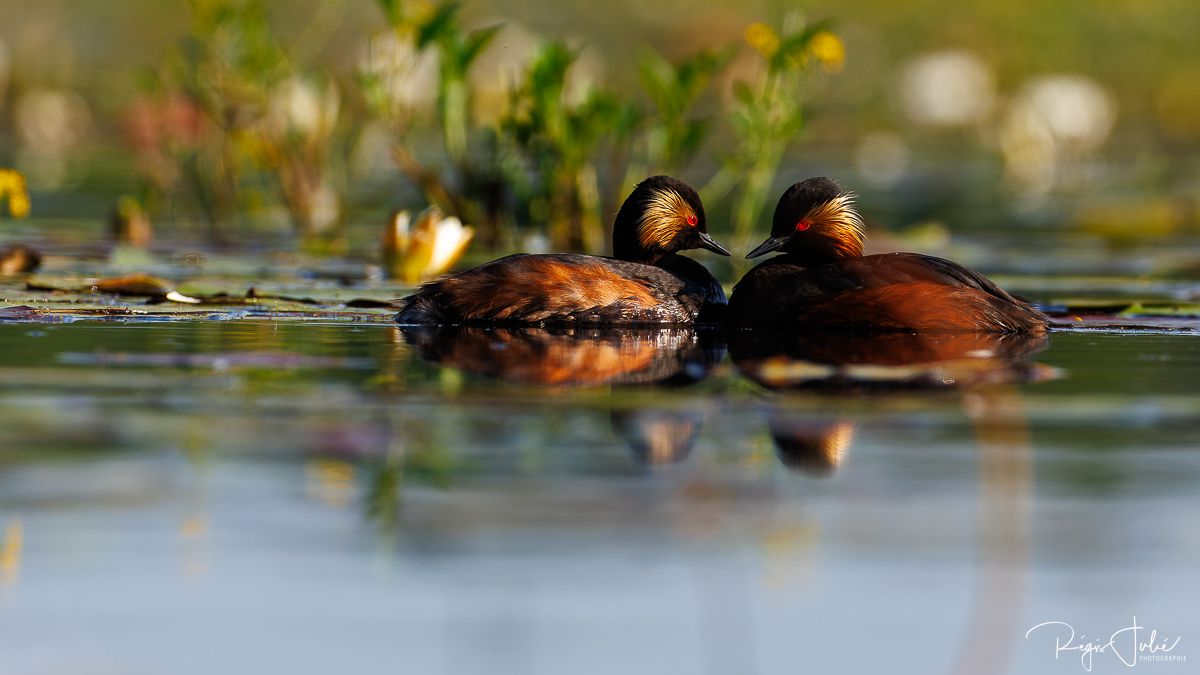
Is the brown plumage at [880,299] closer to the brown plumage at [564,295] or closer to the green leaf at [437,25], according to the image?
the brown plumage at [564,295]

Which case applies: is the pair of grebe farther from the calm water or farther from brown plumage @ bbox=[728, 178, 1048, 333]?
the calm water

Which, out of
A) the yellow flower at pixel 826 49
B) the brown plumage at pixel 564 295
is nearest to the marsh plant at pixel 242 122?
the yellow flower at pixel 826 49

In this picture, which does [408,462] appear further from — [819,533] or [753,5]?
[753,5]

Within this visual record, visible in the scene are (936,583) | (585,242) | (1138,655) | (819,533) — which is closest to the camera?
(1138,655)

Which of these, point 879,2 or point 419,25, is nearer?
point 419,25

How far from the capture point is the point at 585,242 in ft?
40.1

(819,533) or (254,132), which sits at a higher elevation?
(254,132)

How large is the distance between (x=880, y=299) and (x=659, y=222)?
136cm

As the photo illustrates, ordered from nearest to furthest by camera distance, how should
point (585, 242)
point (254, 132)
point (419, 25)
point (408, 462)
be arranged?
point (408, 462) < point (419, 25) < point (585, 242) < point (254, 132)

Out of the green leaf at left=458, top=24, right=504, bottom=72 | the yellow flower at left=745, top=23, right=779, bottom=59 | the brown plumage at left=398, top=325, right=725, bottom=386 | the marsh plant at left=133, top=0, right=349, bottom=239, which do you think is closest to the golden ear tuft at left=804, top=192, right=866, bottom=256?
the brown plumage at left=398, top=325, right=725, bottom=386

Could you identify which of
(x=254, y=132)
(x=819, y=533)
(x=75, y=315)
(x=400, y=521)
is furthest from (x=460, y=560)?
(x=254, y=132)

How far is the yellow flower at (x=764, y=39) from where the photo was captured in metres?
10.9

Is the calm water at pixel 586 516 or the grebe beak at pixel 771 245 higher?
the grebe beak at pixel 771 245

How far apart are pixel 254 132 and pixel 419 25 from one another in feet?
9.78
